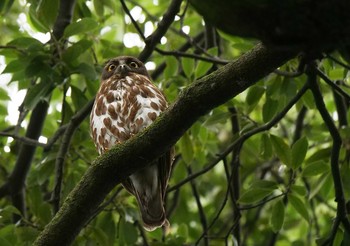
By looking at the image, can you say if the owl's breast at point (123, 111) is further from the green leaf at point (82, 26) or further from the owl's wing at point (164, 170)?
the green leaf at point (82, 26)

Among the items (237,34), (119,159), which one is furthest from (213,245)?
(237,34)

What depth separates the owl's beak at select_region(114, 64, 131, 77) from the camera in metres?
6.08

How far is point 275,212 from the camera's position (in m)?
5.16

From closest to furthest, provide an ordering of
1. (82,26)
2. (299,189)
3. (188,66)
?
(299,189), (82,26), (188,66)

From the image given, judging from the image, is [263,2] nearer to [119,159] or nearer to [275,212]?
[119,159]

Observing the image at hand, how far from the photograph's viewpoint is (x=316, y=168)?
500 cm

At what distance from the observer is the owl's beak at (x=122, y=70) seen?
6.08 m

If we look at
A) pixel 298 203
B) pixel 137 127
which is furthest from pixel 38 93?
pixel 298 203

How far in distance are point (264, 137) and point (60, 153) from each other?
1.59 metres

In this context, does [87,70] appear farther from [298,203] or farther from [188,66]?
[298,203]

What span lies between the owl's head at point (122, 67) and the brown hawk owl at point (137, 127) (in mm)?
378

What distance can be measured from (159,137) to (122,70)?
252cm

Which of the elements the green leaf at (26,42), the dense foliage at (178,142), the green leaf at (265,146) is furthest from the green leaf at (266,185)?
the green leaf at (26,42)

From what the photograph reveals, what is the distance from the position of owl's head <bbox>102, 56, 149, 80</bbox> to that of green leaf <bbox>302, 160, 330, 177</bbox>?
5.92 feet
